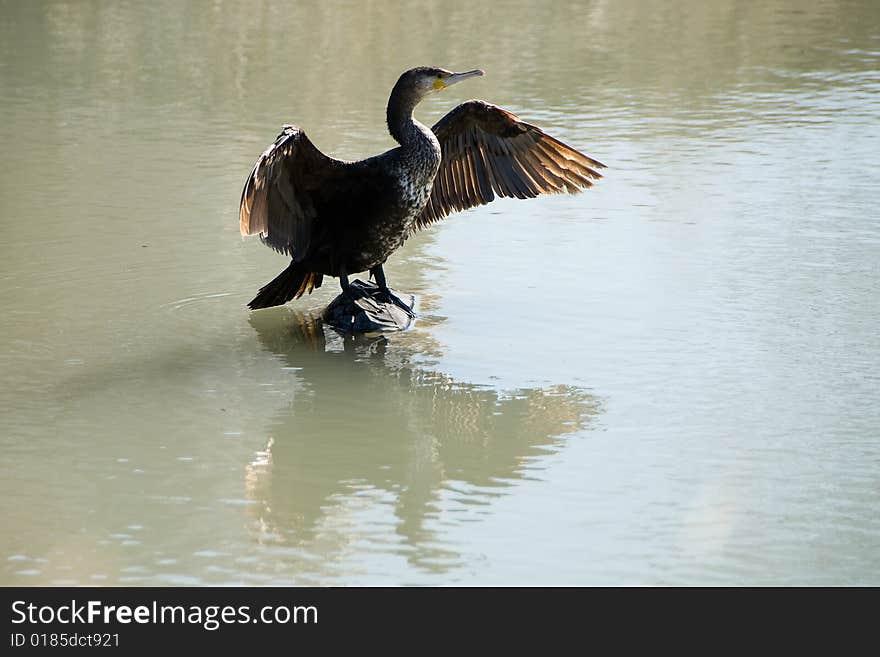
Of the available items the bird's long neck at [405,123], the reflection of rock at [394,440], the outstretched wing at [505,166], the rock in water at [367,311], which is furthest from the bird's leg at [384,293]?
the bird's long neck at [405,123]

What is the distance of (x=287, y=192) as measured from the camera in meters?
5.99

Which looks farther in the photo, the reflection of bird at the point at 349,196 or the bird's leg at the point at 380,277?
the bird's leg at the point at 380,277

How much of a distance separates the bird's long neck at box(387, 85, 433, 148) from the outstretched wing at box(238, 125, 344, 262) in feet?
1.06

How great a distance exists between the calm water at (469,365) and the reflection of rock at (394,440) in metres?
0.02

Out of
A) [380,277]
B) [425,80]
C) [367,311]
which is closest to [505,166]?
[425,80]

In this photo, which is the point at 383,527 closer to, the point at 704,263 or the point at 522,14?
the point at 704,263

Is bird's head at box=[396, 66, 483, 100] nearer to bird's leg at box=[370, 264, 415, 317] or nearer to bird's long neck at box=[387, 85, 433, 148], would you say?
bird's long neck at box=[387, 85, 433, 148]

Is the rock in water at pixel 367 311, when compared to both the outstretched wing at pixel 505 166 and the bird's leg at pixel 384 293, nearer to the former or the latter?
the bird's leg at pixel 384 293

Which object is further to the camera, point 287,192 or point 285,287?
point 285,287

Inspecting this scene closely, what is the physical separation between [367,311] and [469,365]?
76 cm

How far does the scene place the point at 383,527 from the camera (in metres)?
4.21

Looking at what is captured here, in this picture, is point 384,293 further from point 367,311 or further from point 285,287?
point 285,287

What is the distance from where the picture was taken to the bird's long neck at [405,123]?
6.06 metres

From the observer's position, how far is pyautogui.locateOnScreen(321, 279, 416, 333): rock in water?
6.29 metres
